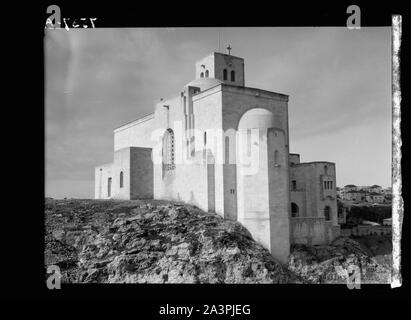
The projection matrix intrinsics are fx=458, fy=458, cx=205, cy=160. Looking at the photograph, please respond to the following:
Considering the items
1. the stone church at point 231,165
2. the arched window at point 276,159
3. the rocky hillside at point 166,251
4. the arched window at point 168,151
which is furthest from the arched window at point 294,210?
the arched window at point 168,151

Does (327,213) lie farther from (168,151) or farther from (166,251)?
(166,251)

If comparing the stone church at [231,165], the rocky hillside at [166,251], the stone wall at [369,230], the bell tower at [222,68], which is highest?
the bell tower at [222,68]

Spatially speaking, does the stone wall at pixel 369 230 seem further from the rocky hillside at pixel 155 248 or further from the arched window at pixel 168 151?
the rocky hillside at pixel 155 248

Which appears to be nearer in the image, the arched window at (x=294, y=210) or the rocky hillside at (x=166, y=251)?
the rocky hillside at (x=166, y=251)

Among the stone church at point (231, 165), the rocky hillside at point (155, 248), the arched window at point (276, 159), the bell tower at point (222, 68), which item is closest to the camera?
the rocky hillside at point (155, 248)

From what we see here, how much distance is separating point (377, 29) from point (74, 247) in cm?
1631

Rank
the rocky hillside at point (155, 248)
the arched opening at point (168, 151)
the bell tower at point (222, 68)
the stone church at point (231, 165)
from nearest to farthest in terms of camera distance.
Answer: the rocky hillside at point (155, 248) < the stone church at point (231, 165) < the arched opening at point (168, 151) < the bell tower at point (222, 68)

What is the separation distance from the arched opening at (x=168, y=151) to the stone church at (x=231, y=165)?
0.07 m

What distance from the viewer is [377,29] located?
16.8 metres

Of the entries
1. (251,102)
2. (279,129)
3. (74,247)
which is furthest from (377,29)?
(74,247)

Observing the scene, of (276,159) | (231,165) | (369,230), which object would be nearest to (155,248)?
(231,165)

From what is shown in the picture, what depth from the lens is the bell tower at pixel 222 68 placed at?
30605 mm

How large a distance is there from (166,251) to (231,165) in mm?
6356

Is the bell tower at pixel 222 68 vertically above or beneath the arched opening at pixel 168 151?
above
